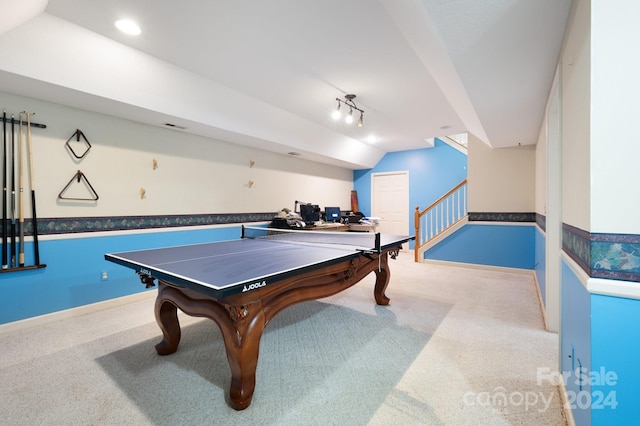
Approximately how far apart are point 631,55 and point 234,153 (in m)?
4.50

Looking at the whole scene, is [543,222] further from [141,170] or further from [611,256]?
[141,170]

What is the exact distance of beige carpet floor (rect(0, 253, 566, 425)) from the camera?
158cm

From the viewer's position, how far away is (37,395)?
5.78ft

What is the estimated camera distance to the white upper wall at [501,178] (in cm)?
471

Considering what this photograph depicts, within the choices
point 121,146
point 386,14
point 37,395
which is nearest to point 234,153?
point 121,146

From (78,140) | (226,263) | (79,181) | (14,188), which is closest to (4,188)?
(14,188)

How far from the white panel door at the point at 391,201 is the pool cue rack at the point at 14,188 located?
6.61 metres

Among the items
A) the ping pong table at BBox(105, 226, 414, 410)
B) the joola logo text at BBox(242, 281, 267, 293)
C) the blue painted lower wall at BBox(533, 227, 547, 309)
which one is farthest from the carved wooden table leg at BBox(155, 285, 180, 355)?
the blue painted lower wall at BBox(533, 227, 547, 309)

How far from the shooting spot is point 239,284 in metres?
1.35

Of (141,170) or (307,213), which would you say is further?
(307,213)

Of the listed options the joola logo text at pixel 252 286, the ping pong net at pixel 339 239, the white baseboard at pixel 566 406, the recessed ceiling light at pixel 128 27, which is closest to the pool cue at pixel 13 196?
the recessed ceiling light at pixel 128 27

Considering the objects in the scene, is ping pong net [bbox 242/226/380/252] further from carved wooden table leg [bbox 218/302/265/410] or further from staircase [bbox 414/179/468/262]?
staircase [bbox 414/179/468/262]

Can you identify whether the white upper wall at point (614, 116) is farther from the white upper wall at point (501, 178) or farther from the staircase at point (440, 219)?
the staircase at point (440, 219)

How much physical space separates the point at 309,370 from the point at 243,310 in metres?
0.80
